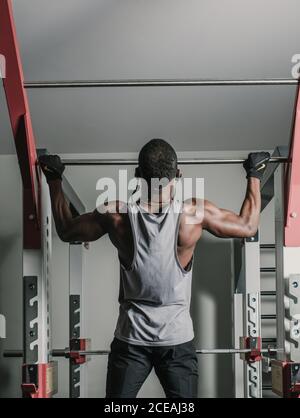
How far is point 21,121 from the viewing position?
2.89 meters

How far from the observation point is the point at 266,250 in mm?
4984

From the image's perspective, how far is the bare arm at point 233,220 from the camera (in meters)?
2.81

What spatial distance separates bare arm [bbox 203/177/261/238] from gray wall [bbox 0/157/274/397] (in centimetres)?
217

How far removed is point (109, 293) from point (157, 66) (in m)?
1.79

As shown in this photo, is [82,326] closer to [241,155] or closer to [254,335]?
[254,335]

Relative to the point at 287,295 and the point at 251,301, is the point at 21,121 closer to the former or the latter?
the point at 287,295

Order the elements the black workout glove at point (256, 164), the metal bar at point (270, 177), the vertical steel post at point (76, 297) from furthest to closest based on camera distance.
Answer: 1. the vertical steel post at point (76, 297)
2. the metal bar at point (270, 177)
3. the black workout glove at point (256, 164)

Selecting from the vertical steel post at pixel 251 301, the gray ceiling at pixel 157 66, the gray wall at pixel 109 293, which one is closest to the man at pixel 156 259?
the gray ceiling at pixel 157 66

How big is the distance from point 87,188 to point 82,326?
972 millimetres

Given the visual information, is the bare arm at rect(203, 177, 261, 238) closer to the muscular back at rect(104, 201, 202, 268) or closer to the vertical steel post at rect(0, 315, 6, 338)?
the muscular back at rect(104, 201, 202, 268)

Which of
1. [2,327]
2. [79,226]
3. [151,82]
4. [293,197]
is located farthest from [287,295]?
[2,327]

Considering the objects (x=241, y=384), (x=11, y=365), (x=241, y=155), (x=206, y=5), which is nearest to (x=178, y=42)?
(x=206, y=5)

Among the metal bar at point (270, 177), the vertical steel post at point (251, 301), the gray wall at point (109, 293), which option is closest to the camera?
the metal bar at point (270, 177)

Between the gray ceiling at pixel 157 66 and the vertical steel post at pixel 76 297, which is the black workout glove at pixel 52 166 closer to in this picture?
the gray ceiling at pixel 157 66
